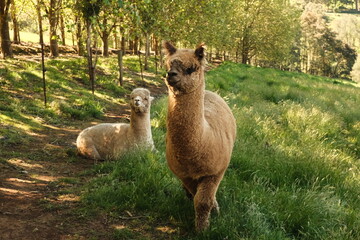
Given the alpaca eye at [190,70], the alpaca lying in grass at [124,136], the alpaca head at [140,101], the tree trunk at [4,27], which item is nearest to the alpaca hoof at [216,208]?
the alpaca eye at [190,70]

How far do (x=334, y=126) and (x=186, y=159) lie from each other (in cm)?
695

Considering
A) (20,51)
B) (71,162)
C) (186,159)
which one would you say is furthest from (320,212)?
(20,51)

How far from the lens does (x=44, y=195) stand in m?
4.55

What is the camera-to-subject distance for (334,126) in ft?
28.9

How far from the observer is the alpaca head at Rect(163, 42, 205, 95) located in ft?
8.95

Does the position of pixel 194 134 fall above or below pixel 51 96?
above

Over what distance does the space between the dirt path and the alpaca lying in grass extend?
0.28m

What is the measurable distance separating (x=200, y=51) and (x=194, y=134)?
76cm

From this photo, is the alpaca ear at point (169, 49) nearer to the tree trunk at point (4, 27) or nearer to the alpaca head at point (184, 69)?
the alpaca head at point (184, 69)

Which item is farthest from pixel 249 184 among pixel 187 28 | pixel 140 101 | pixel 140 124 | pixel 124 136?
pixel 187 28

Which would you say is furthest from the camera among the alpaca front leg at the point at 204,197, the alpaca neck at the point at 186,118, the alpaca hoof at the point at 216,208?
the alpaca hoof at the point at 216,208

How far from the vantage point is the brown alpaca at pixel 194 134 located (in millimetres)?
2824

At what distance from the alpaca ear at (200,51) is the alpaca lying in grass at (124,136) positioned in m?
3.29

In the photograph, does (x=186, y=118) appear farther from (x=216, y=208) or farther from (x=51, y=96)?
(x=51, y=96)
